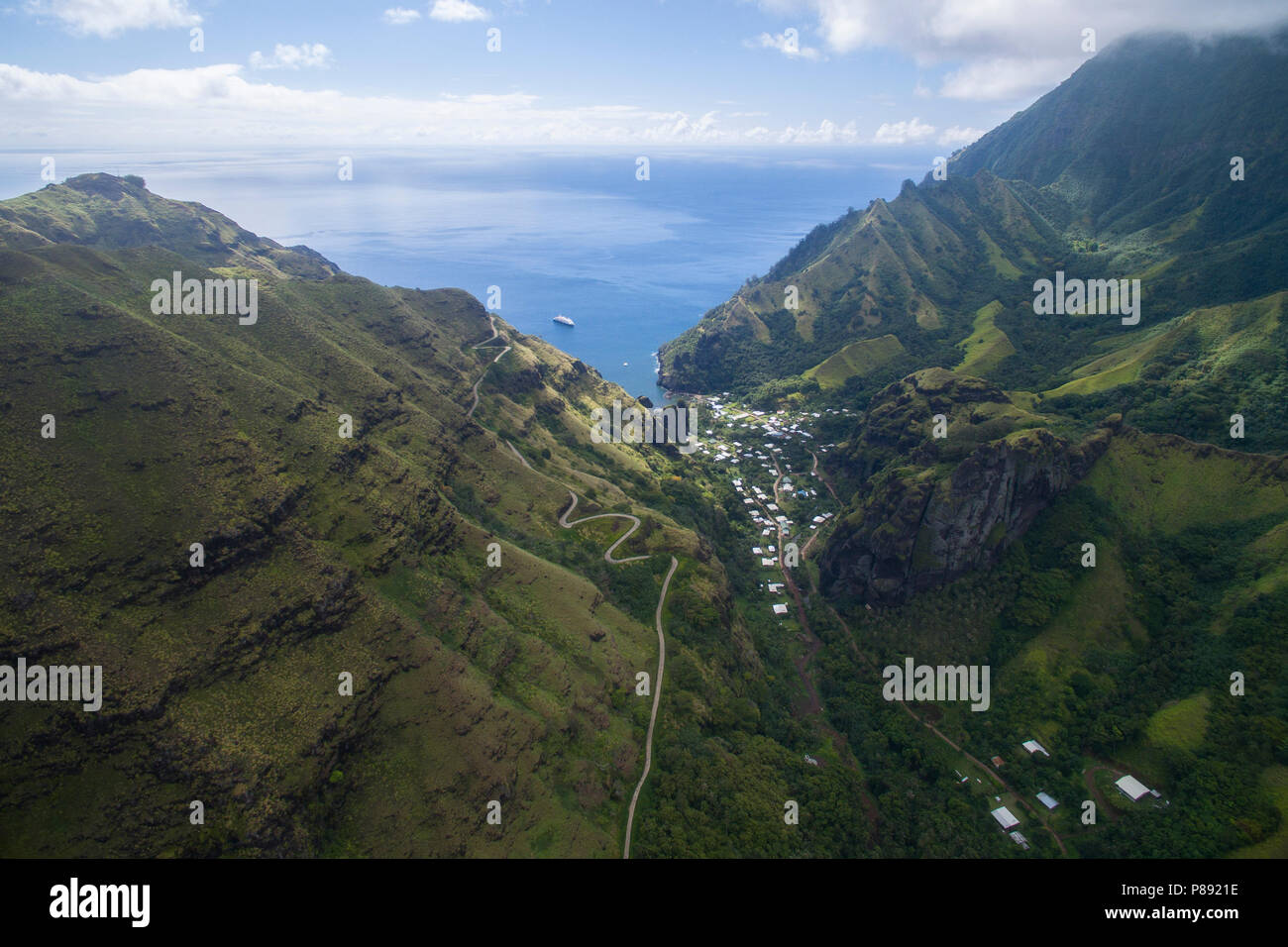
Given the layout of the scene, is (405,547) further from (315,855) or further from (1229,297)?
(1229,297)

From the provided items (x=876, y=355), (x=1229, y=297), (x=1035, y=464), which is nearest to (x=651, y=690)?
(x=1035, y=464)

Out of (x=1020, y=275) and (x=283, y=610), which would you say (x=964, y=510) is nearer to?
(x=283, y=610)

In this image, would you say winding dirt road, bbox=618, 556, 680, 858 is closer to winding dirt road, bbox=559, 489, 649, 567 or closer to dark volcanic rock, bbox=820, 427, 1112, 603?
winding dirt road, bbox=559, 489, 649, 567

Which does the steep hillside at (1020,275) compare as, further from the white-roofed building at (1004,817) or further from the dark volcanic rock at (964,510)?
the white-roofed building at (1004,817)

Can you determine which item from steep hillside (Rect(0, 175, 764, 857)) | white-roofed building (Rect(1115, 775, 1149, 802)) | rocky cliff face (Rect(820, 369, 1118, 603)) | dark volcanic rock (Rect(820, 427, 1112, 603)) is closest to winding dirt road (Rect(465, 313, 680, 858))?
steep hillside (Rect(0, 175, 764, 857))

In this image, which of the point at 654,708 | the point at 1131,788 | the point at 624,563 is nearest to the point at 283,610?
the point at 654,708

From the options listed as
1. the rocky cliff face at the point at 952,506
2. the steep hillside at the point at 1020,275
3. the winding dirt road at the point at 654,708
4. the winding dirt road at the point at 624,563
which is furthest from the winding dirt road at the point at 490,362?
the steep hillside at the point at 1020,275

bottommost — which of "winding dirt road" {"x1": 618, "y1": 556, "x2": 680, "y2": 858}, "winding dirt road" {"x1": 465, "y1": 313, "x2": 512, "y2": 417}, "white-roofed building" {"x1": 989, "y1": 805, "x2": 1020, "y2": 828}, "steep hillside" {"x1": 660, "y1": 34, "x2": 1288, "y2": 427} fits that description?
"white-roofed building" {"x1": 989, "y1": 805, "x2": 1020, "y2": 828}
